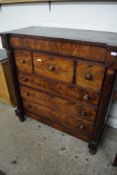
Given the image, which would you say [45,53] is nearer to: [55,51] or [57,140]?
[55,51]

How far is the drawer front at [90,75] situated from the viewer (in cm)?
104

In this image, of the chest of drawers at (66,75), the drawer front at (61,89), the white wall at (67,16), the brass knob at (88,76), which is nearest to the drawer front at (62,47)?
the chest of drawers at (66,75)

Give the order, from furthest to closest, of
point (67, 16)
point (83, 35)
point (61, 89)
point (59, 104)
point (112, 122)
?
1. point (112, 122)
2. point (67, 16)
3. point (59, 104)
4. point (61, 89)
5. point (83, 35)

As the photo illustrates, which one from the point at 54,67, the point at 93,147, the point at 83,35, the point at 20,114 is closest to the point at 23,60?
the point at 54,67

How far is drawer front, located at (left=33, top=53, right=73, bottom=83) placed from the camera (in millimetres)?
1161

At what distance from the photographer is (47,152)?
1.48 meters

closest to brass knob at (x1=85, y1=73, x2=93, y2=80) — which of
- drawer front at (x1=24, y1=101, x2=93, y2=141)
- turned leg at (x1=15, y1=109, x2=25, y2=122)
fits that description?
drawer front at (x1=24, y1=101, x2=93, y2=141)

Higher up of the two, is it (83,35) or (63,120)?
(83,35)

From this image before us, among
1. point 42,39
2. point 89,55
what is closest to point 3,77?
point 42,39

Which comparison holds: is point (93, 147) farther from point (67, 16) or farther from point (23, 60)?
point (67, 16)

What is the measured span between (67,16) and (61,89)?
0.83 m

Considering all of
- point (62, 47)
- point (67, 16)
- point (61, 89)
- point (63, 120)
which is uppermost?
point (67, 16)

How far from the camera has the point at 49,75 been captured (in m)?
1.31

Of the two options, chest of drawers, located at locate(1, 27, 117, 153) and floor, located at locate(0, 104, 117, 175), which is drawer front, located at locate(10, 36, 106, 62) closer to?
chest of drawers, located at locate(1, 27, 117, 153)
